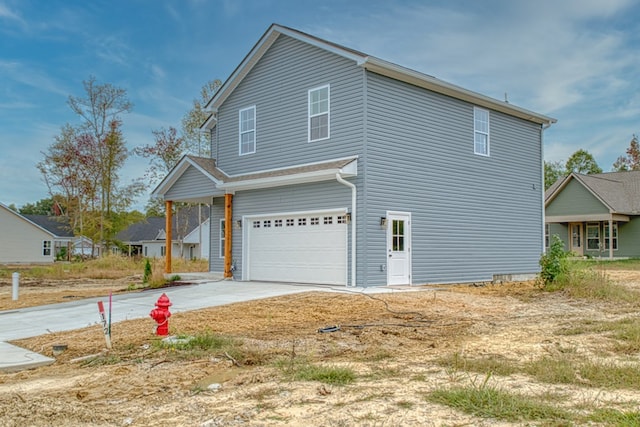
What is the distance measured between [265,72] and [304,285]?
275 inches

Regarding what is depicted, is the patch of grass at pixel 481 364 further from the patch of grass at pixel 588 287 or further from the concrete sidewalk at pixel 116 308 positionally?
the patch of grass at pixel 588 287

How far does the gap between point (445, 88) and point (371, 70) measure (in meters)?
2.95

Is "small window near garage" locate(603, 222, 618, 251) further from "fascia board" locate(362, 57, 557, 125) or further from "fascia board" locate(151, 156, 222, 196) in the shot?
"fascia board" locate(151, 156, 222, 196)

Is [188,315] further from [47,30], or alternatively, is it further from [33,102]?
[33,102]

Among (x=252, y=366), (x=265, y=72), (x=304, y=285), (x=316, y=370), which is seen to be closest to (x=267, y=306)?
(x=304, y=285)

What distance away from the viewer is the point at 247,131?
17.6 meters

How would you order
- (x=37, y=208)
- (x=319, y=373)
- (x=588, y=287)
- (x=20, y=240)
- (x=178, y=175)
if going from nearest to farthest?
(x=319, y=373)
(x=588, y=287)
(x=178, y=175)
(x=20, y=240)
(x=37, y=208)

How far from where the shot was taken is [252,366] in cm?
627

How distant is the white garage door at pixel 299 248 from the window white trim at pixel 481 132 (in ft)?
19.0

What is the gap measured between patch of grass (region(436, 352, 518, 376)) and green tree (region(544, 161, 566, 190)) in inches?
2102

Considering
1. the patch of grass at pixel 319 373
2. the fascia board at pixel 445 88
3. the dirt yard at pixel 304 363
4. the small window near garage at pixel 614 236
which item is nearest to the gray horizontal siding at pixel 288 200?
the fascia board at pixel 445 88

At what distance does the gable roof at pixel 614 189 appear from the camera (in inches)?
1221

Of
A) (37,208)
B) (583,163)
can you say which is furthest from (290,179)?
(37,208)

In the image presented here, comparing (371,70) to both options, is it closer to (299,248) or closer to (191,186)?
(299,248)
